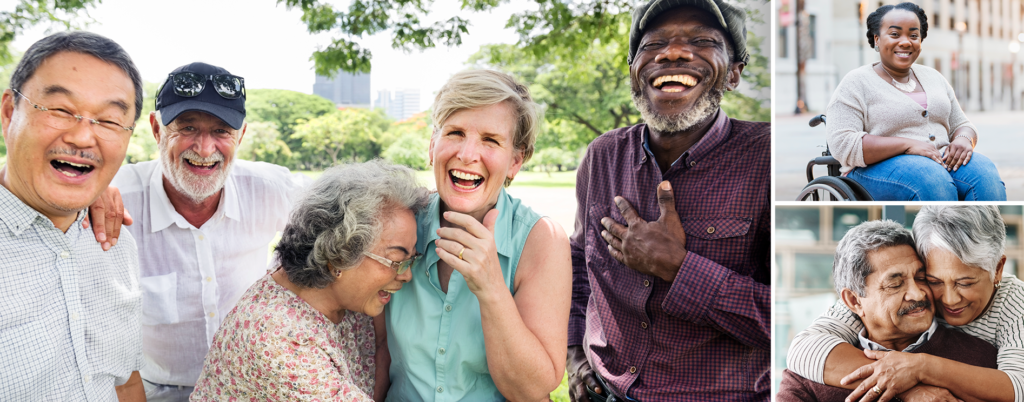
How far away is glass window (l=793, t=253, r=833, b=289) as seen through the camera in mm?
1822

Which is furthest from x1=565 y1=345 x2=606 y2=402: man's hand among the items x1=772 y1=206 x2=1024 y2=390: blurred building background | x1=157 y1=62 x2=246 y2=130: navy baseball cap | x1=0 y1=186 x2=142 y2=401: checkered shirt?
x1=157 y1=62 x2=246 y2=130: navy baseball cap

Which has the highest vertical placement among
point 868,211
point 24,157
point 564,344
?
point 24,157

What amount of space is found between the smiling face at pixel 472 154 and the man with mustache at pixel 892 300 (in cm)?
108

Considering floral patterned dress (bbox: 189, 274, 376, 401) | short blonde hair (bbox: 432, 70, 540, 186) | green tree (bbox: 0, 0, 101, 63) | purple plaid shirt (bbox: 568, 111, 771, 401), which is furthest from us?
green tree (bbox: 0, 0, 101, 63)

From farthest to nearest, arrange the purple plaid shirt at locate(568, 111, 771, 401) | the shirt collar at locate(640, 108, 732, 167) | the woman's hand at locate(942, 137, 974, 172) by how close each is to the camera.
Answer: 1. the shirt collar at locate(640, 108, 732, 167)
2. the purple plaid shirt at locate(568, 111, 771, 401)
3. the woman's hand at locate(942, 137, 974, 172)

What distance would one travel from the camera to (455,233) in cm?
164

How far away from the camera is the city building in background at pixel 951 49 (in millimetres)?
1578

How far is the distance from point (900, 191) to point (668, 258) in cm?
67

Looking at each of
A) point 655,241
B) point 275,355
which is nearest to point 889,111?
point 655,241

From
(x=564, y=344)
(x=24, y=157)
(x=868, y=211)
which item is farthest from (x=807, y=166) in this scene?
(x=24, y=157)

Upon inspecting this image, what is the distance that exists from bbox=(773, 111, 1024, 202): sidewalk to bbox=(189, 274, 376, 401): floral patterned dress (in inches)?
56.7

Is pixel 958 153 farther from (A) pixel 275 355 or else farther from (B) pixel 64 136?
(B) pixel 64 136

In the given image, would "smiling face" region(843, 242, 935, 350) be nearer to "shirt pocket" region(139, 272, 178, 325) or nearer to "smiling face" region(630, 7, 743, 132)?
"smiling face" region(630, 7, 743, 132)

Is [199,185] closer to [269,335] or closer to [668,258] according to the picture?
[269,335]
